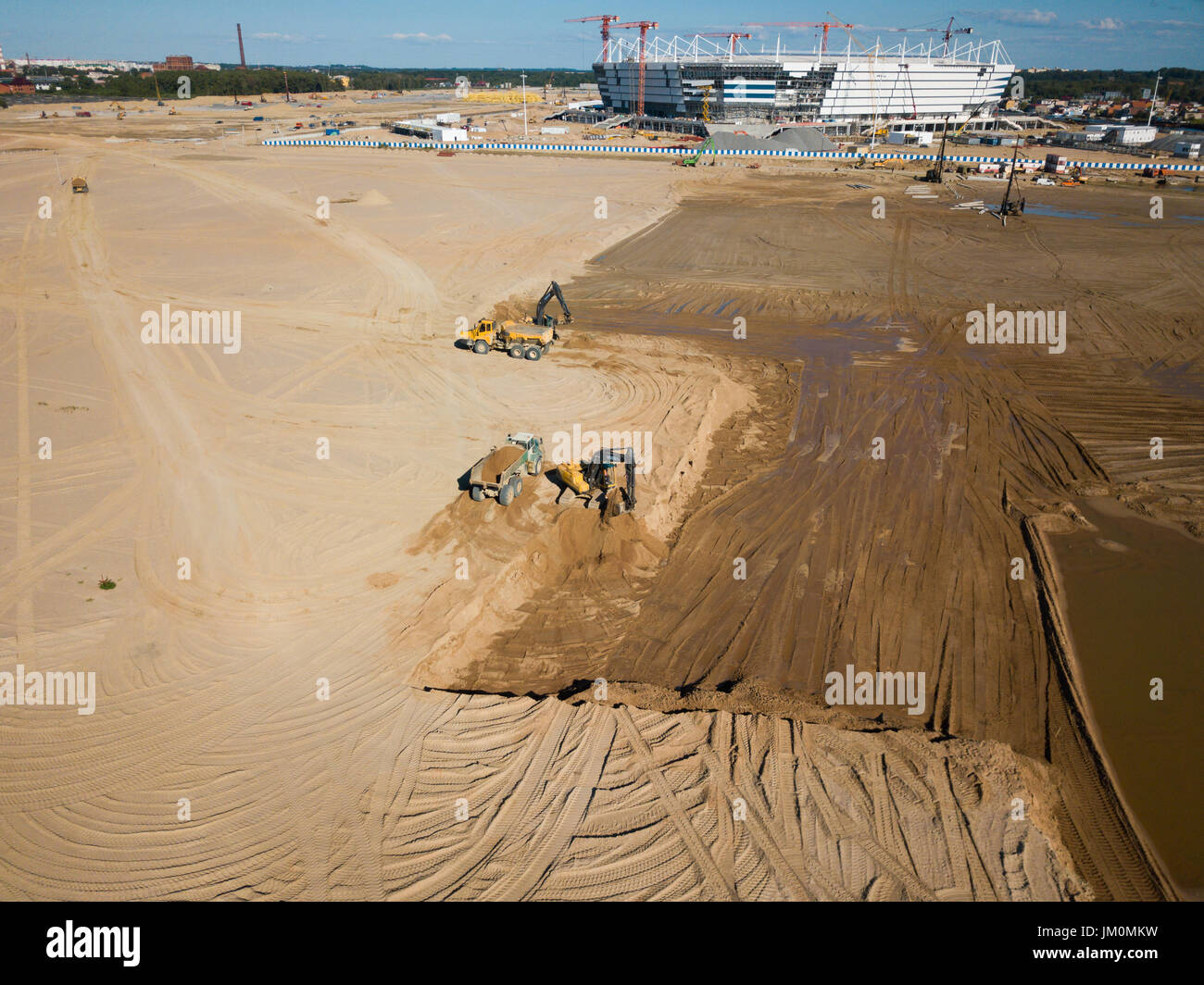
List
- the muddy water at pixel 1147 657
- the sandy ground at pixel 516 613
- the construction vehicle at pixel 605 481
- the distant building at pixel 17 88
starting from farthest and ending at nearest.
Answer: the distant building at pixel 17 88, the construction vehicle at pixel 605 481, the muddy water at pixel 1147 657, the sandy ground at pixel 516 613

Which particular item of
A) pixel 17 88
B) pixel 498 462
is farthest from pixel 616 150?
pixel 17 88

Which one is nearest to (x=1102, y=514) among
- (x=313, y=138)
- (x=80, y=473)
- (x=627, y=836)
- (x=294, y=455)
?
(x=627, y=836)

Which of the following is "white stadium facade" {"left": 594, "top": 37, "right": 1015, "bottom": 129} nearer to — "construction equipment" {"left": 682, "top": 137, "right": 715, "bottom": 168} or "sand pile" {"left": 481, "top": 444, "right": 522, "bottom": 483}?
"construction equipment" {"left": 682, "top": 137, "right": 715, "bottom": 168}

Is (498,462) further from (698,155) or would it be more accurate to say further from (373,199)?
(698,155)

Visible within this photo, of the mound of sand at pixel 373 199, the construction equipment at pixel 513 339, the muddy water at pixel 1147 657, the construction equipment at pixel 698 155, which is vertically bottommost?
the muddy water at pixel 1147 657

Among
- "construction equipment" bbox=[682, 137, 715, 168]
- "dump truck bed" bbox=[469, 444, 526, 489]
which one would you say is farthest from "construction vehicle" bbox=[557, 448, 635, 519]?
"construction equipment" bbox=[682, 137, 715, 168]

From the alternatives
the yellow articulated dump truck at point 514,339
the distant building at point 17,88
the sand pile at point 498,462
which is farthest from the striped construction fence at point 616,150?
the distant building at point 17,88

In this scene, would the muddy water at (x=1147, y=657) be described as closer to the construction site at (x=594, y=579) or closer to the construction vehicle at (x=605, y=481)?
the construction site at (x=594, y=579)
